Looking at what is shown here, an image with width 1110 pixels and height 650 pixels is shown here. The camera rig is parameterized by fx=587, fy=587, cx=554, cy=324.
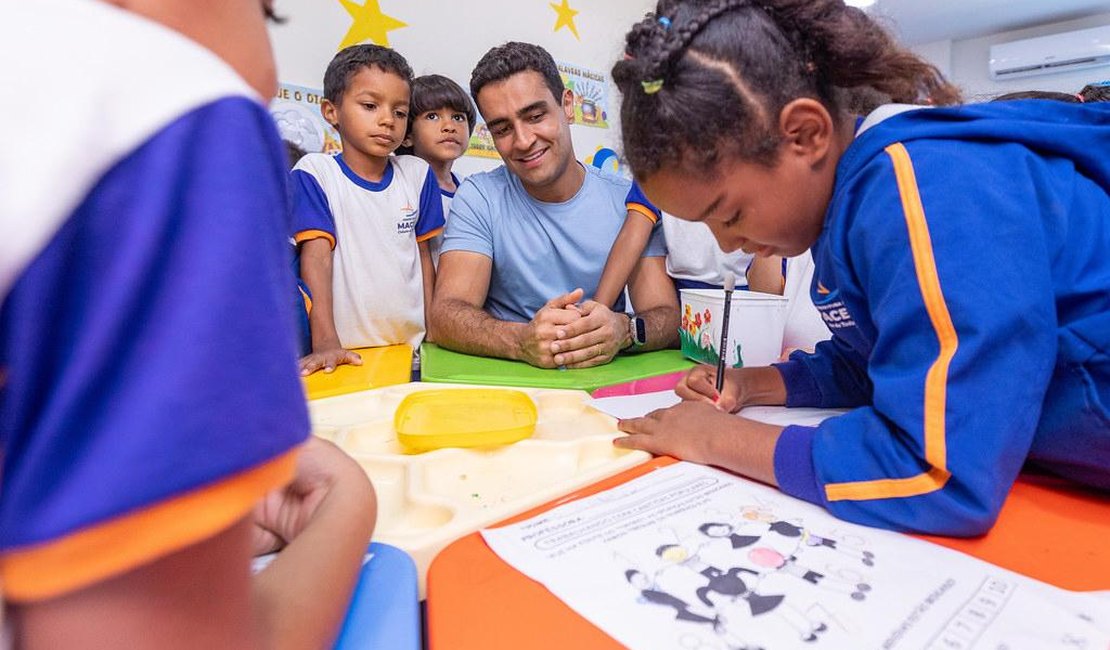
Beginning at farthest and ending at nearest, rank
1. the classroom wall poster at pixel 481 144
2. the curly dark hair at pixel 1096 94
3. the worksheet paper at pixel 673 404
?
1. the classroom wall poster at pixel 481 144
2. the curly dark hair at pixel 1096 94
3. the worksheet paper at pixel 673 404

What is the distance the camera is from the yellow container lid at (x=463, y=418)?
674 mm

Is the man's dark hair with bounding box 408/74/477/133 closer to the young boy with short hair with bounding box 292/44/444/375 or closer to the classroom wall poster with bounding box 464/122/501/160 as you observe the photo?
the young boy with short hair with bounding box 292/44/444/375

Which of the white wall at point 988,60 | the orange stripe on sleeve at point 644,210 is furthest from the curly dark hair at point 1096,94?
the white wall at point 988,60

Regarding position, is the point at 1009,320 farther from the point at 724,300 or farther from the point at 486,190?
the point at 486,190

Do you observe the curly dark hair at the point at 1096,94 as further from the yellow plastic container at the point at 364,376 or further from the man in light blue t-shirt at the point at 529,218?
the yellow plastic container at the point at 364,376

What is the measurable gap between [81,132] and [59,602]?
0.46ft

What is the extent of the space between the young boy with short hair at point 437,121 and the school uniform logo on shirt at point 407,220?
249mm

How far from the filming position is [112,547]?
168 millimetres

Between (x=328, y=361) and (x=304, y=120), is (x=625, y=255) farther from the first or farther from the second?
(x=304, y=120)

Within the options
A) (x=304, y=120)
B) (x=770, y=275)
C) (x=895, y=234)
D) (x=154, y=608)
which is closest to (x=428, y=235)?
(x=304, y=120)

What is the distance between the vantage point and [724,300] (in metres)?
0.89

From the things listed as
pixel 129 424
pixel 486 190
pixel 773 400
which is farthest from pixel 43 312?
pixel 486 190

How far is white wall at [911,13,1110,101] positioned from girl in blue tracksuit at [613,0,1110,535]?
16.9ft

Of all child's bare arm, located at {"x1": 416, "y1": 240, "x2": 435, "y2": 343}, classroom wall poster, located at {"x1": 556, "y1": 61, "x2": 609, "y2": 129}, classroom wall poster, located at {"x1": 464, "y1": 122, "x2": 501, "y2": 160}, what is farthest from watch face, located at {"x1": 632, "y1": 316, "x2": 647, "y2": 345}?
classroom wall poster, located at {"x1": 556, "y1": 61, "x2": 609, "y2": 129}
